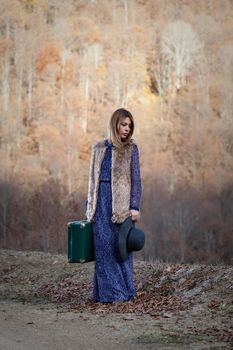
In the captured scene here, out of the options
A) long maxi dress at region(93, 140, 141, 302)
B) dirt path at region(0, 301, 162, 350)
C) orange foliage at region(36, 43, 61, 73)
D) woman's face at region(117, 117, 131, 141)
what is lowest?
dirt path at region(0, 301, 162, 350)

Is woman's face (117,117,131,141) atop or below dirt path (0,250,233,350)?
Answer: atop

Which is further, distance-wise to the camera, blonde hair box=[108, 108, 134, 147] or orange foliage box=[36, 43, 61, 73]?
orange foliage box=[36, 43, 61, 73]

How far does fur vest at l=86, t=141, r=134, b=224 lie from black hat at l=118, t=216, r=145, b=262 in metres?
0.10

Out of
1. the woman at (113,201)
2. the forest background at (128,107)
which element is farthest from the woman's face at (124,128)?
the forest background at (128,107)

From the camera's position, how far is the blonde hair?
595cm

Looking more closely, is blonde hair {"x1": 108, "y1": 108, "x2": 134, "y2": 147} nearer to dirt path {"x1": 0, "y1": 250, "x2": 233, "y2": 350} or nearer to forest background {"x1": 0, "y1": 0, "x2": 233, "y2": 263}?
dirt path {"x1": 0, "y1": 250, "x2": 233, "y2": 350}

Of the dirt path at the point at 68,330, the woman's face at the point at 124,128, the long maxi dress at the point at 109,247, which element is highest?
the woman's face at the point at 124,128

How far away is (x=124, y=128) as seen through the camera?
6012mm

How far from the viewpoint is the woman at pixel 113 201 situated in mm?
5996

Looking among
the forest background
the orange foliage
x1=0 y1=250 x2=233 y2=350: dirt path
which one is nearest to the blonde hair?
x1=0 y1=250 x2=233 y2=350: dirt path

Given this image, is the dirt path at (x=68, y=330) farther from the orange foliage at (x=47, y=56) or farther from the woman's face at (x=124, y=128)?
the orange foliage at (x=47, y=56)

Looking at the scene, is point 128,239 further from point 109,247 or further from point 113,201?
point 113,201

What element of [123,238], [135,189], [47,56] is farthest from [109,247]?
[47,56]

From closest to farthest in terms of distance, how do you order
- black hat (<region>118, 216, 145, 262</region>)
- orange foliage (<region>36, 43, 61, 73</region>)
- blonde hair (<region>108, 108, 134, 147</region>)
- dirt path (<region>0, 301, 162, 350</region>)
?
dirt path (<region>0, 301, 162, 350</region>) < black hat (<region>118, 216, 145, 262</region>) < blonde hair (<region>108, 108, 134, 147</region>) < orange foliage (<region>36, 43, 61, 73</region>)
